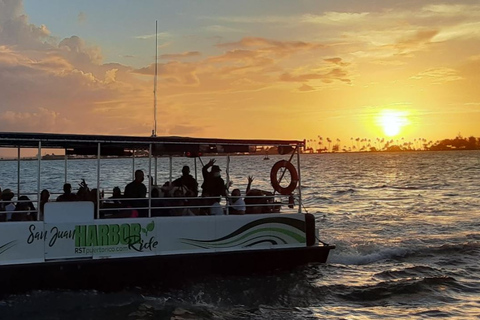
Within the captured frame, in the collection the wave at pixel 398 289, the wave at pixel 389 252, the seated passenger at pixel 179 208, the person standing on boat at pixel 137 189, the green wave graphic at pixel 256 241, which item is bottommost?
the wave at pixel 398 289

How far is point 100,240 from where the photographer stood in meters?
10.6

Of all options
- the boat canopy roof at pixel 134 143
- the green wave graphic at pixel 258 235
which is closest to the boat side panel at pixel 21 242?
the boat canopy roof at pixel 134 143

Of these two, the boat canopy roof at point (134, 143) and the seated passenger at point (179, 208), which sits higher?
the boat canopy roof at point (134, 143)

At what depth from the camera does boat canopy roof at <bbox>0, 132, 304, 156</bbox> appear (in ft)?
33.9

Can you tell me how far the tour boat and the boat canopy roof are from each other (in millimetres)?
20

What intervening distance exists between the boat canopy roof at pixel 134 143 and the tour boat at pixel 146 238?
20 millimetres

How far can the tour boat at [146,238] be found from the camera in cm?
1018

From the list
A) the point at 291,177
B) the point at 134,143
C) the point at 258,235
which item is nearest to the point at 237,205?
the point at 258,235

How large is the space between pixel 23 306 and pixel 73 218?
1856 millimetres

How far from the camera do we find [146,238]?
10945 millimetres

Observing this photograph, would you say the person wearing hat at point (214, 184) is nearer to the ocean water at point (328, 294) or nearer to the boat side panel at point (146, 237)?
the boat side panel at point (146, 237)

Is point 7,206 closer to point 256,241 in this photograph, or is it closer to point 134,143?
point 134,143

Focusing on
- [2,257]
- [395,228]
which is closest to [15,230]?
[2,257]

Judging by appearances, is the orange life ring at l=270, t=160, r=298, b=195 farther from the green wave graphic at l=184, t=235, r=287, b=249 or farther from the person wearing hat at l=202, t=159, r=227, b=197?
the person wearing hat at l=202, t=159, r=227, b=197
